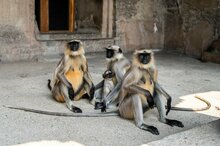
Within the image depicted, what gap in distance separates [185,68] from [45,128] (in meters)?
5.48

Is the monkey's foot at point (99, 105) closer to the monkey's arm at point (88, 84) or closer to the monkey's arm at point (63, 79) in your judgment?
the monkey's arm at point (88, 84)

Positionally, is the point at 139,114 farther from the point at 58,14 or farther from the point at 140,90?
the point at 58,14

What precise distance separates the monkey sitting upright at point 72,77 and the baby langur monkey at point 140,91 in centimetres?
86

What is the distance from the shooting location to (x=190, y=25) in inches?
436

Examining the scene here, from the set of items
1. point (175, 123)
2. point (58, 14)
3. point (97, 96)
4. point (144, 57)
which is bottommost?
point (175, 123)

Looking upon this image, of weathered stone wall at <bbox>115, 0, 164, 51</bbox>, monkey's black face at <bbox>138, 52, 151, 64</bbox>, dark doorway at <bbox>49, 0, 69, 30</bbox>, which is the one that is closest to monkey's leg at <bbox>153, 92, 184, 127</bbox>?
monkey's black face at <bbox>138, 52, 151, 64</bbox>

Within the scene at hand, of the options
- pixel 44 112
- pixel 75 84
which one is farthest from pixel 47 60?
pixel 44 112

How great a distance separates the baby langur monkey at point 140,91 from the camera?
4.30 m

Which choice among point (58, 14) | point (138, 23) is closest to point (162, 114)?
point (58, 14)

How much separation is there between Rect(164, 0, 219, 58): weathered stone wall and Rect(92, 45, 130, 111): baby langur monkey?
6.00m

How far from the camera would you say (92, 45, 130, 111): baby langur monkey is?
5125 mm

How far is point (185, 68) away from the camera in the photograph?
9.06 m

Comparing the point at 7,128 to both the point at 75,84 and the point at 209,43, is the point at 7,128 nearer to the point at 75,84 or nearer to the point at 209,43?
the point at 75,84

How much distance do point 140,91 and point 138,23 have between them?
23.0 feet
